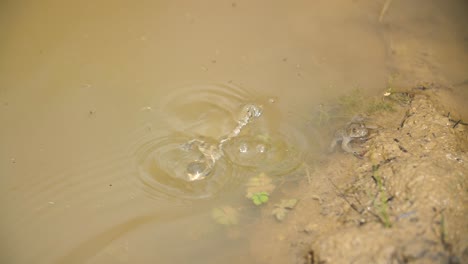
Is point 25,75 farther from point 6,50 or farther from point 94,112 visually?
point 94,112

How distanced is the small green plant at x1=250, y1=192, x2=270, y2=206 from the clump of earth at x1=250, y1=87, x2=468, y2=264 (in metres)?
0.05

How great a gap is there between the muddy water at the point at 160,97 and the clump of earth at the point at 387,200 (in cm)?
27

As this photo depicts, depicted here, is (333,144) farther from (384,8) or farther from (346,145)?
(384,8)

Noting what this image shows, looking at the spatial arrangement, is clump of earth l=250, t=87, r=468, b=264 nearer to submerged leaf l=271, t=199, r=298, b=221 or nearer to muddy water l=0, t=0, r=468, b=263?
submerged leaf l=271, t=199, r=298, b=221

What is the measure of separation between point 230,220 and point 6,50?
2.78m

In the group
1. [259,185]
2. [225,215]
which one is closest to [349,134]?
[259,185]

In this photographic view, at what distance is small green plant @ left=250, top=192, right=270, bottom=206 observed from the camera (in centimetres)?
306

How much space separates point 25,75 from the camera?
3869mm

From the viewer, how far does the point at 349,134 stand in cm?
327

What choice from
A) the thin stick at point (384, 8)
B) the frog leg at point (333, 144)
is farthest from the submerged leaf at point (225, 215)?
the thin stick at point (384, 8)

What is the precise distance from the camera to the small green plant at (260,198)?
10.0ft

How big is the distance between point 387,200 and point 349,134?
818 mm

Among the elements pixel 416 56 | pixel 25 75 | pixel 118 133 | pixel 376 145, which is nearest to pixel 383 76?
pixel 416 56

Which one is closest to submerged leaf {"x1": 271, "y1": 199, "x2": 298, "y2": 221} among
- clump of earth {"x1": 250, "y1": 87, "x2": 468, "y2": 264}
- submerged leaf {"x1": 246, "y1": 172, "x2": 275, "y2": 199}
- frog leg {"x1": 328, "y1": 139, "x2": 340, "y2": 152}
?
clump of earth {"x1": 250, "y1": 87, "x2": 468, "y2": 264}
